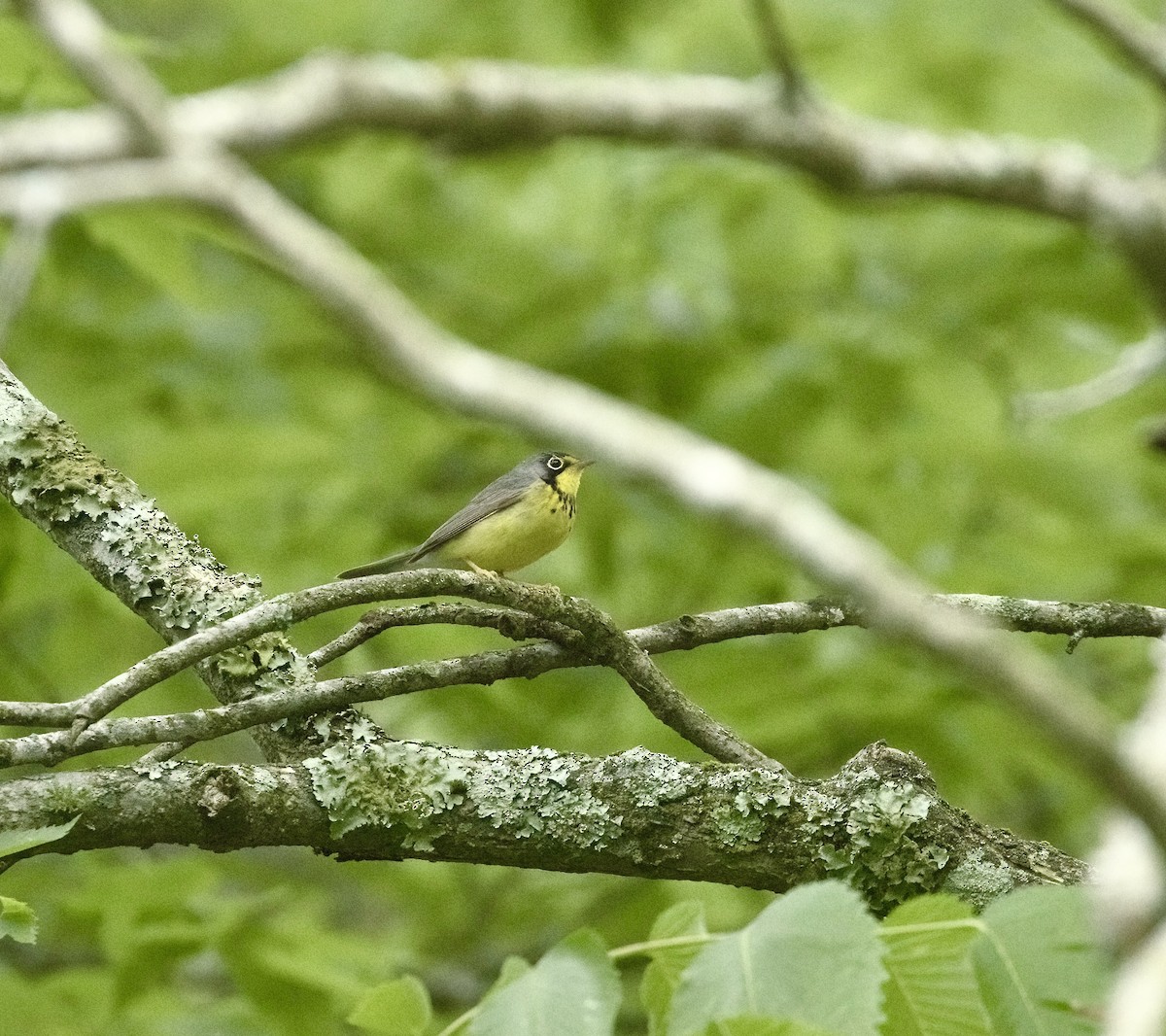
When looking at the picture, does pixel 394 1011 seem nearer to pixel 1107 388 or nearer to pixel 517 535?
pixel 517 535

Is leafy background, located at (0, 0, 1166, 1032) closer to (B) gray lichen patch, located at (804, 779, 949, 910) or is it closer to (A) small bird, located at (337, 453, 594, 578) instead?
(A) small bird, located at (337, 453, 594, 578)

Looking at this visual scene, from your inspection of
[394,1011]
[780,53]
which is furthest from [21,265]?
[780,53]

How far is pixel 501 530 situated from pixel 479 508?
14cm

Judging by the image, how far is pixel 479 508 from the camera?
6.28 meters

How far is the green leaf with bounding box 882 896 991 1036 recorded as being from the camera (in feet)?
7.79

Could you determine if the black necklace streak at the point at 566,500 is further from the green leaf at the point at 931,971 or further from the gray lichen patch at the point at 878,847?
the green leaf at the point at 931,971

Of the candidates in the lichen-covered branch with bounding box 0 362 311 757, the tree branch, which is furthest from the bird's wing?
the lichen-covered branch with bounding box 0 362 311 757

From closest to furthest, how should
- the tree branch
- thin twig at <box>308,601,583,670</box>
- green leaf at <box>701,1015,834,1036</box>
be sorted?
green leaf at <box>701,1015,834,1036</box>
thin twig at <box>308,601,583,670</box>
the tree branch

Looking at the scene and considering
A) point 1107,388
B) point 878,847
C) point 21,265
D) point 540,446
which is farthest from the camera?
point 1107,388

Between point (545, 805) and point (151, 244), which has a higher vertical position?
point (151, 244)

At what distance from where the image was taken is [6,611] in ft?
18.4

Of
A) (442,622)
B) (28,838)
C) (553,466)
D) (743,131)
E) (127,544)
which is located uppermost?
(743,131)

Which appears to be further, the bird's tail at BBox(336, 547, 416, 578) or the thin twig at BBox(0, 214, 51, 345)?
the bird's tail at BBox(336, 547, 416, 578)

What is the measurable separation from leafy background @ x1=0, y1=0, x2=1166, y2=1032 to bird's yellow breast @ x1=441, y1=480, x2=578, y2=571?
1.22 ft
